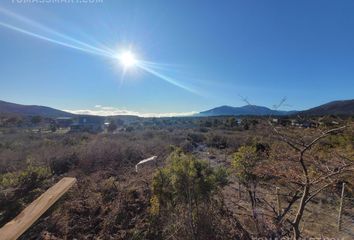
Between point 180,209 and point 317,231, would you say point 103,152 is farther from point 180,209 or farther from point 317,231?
point 317,231

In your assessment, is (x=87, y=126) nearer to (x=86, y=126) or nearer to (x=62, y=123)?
(x=86, y=126)

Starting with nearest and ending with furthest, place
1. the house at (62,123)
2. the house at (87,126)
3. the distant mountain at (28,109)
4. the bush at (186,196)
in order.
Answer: the bush at (186,196), the house at (87,126), the house at (62,123), the distant mountain at (28,109)

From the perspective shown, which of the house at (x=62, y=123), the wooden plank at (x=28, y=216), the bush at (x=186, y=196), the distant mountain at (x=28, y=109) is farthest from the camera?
the distant mountain at (x=28, y=109)

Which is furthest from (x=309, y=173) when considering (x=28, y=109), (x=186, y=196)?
(x=28, y=109)

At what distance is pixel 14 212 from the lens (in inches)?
225

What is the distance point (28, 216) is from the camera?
0.84 metres

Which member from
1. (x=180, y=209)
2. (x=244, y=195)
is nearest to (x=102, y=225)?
(x=180, y=209)

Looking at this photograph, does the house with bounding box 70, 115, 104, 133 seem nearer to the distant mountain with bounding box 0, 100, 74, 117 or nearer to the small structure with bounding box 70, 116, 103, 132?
the small structure with bounding box 70, 116, 103, 132

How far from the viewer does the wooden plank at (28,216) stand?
755mm

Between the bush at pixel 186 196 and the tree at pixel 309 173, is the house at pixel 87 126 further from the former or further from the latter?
the tree at pixel 309 173

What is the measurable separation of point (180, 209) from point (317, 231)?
310 centimetres

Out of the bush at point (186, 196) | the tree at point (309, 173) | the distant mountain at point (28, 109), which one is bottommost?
the bush at point (186, 196)

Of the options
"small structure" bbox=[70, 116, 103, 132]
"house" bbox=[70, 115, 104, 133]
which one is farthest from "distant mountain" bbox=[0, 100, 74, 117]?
"house" bbox=[70, 115, 104, 133]

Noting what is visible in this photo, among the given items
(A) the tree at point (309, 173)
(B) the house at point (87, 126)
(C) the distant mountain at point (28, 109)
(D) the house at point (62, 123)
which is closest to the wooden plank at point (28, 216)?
(A) the tree at point (309, 173)
